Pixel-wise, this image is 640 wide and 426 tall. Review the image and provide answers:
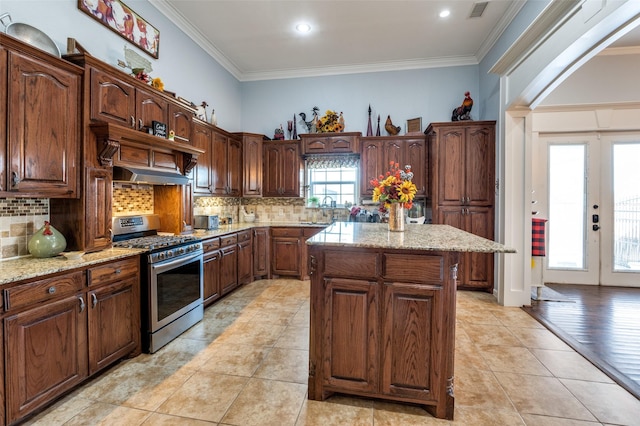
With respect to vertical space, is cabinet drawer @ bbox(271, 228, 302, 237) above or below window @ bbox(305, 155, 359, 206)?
below

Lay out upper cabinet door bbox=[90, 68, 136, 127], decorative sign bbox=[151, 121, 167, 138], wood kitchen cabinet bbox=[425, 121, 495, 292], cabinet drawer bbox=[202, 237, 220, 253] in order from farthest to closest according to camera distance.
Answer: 1. wood kitchen cabinet bbox=[425, 121, 495, 292]
2. cabinet drawer bbox=[202, 237, 220, 253]
3. decorative sign bbox=[151, 121, 167, 138]
4. upper cabinet door bbox=[90, 68, 136, 127]

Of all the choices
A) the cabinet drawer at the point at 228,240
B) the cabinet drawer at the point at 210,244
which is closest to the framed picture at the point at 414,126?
the cabinet drawer at the point at 228,240

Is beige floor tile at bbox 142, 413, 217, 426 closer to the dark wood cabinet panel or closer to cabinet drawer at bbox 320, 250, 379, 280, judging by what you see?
cabinet drawer at bbox 320, 250, 379, 280

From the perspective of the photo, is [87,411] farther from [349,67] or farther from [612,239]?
[612,239]

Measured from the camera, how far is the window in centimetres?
525

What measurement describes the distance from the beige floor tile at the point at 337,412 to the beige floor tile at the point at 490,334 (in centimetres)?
150

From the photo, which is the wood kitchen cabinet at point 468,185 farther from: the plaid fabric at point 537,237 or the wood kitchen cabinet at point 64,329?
the wood kitchen cabinet at point 64,329

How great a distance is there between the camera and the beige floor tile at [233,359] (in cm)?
229

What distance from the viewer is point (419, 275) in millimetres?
1811

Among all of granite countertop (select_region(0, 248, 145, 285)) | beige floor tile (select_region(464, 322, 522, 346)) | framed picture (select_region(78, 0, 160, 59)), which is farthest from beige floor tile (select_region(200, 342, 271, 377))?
framed picture (select_region(78, 0, 160, 59))

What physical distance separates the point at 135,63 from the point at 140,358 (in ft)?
9.77

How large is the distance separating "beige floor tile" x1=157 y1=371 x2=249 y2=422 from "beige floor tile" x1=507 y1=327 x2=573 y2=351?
2.59 metres

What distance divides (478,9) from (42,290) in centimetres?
498

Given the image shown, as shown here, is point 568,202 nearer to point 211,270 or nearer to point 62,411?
point 211,270
